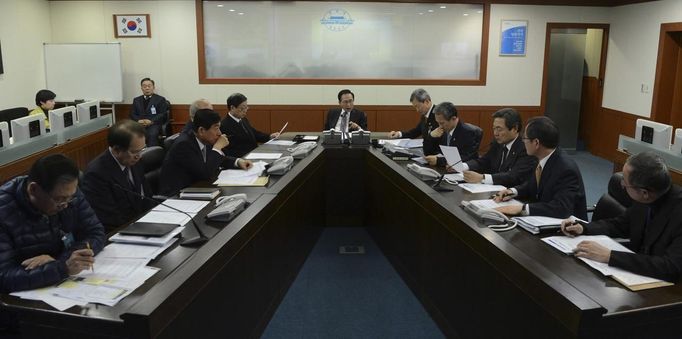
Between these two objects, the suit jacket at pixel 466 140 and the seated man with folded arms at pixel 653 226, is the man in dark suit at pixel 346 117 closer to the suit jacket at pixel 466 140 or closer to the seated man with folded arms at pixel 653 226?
the suit jacket at pixel 466 140

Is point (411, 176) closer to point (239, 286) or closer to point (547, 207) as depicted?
point (547, 207)

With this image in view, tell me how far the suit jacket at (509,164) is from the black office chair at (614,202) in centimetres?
44

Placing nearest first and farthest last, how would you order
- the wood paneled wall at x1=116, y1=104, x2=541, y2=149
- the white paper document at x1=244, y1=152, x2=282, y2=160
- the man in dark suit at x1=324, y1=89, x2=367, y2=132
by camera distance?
1. the white paper document at x1=244, y1=152, x2=282, y2=160
2. the man in dark suit at x1=324, y1=89, x2=367, y2=132
3. the wood paneled wall at x1=116, y1=104, x2=541, y2=149

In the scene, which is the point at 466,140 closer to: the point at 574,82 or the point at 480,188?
the point at 480,188

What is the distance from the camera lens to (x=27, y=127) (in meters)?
4.84

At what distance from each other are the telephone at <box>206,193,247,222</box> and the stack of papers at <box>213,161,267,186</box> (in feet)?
1.54

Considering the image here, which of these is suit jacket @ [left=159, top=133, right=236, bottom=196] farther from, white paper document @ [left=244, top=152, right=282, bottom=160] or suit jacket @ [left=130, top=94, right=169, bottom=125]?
suit jacket @ [left=130, top=94, right=169, bottom=125]

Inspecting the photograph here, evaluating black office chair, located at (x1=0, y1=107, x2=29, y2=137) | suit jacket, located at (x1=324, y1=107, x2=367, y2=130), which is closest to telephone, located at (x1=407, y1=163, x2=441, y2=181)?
suit jacket, located at (x1=324, y1=107, x2=367, y2=130)

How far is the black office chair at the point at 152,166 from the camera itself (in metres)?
3.44

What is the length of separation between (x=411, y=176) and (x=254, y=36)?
16.0 feet

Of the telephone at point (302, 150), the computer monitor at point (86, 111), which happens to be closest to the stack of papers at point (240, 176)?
the telephone at point (302, 150)

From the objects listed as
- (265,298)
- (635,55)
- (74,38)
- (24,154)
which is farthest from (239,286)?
(635,55)

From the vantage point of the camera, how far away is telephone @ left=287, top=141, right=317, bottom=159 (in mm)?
4371

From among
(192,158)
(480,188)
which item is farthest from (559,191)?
(192,158)
